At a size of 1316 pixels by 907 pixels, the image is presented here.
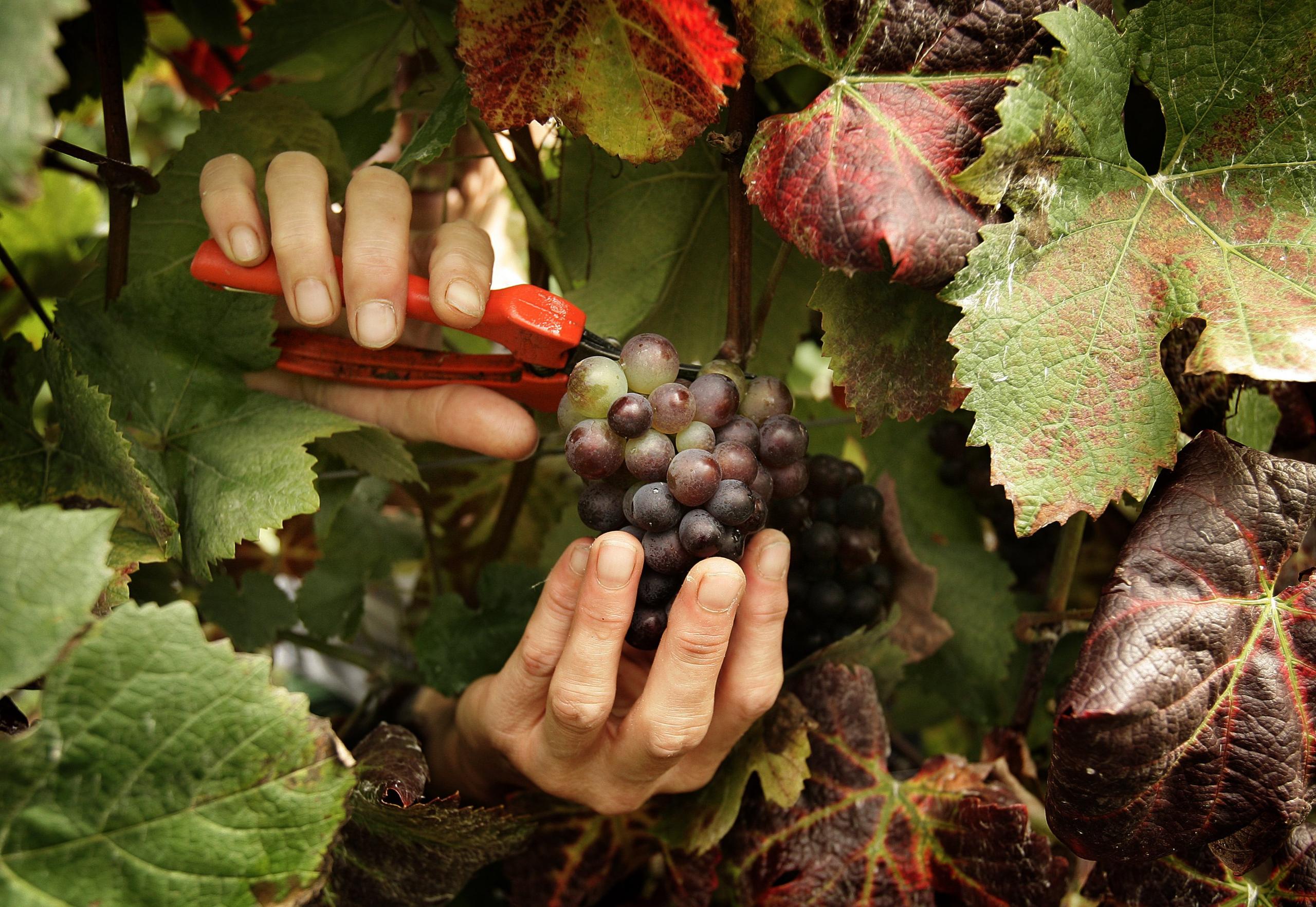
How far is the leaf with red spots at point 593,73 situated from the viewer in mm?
490

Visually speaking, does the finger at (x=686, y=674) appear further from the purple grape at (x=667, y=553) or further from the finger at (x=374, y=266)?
the finger at (x=374, y=266)

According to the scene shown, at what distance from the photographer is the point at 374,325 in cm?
58

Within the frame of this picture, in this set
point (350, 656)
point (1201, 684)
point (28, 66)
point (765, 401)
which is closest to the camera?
point (28, 66)

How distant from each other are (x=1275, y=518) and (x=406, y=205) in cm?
58

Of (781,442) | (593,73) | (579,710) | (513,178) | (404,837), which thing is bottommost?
(404,837)

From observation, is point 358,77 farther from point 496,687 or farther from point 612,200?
point 496,687

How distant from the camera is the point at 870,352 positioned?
1.78ft

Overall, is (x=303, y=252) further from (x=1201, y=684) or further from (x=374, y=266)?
(x=1201, y=684)

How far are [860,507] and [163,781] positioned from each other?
1.57 feet

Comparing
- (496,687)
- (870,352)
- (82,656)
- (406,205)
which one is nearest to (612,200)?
(406,205)

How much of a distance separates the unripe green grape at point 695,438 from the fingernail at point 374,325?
209 mm

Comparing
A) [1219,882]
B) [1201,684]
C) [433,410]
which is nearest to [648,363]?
[433,410]

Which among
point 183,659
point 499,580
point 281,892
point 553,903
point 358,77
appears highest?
point 358,77

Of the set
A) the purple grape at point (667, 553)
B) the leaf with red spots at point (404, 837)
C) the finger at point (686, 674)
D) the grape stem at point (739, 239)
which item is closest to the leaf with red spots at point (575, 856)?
the leaf with red spots at point (404, 837)
